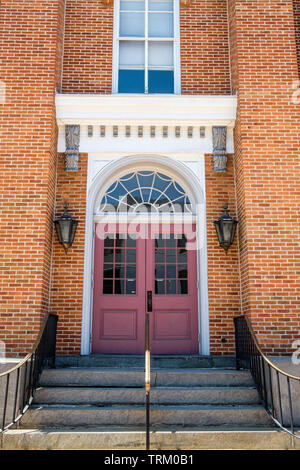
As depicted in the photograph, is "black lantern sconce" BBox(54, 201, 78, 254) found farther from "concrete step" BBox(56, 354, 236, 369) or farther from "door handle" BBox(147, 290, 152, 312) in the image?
"concrete step" BBox(56, 354, 236, 369)

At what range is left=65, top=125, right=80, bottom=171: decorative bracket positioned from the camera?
748 cm

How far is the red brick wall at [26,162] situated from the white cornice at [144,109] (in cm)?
38

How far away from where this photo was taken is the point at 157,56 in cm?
841

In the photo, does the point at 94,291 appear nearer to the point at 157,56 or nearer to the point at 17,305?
the point at 17,305

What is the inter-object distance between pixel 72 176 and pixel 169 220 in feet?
6.19

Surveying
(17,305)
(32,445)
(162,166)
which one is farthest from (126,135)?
(32,445)

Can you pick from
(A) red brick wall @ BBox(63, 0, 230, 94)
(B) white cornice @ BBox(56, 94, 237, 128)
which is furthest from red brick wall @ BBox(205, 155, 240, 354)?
(A) red brick wall @ BBox(63, 0, 230, 94)

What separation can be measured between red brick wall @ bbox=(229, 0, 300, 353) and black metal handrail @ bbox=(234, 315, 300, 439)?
2.37ft

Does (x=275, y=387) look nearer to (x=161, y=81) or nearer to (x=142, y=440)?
(x=142, y=440)

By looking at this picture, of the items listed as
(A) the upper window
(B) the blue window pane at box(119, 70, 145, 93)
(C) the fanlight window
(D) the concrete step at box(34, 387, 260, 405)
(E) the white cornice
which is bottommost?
(D) the concrete step at box(34, 387, 260, 405)

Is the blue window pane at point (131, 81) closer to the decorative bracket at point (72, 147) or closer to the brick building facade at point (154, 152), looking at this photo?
the brick building facade at point (154, 152)

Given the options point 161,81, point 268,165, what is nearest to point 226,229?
point 268,165

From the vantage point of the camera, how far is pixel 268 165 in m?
7.01
